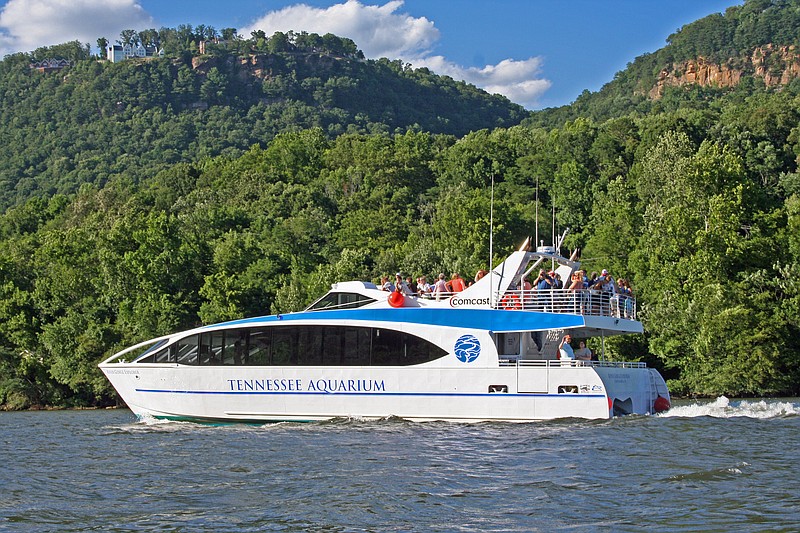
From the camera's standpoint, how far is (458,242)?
65.1 metres

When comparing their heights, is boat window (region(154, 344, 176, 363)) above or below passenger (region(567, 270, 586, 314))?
below

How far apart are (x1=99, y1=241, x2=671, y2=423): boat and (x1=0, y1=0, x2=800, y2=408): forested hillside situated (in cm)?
1979

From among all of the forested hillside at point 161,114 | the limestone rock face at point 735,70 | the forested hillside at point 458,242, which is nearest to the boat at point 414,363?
the forested hillside at point 458,242

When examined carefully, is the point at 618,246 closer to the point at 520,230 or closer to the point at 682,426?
the point at 520,230

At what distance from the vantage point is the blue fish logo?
2695 centimetres

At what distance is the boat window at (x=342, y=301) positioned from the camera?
28969 mm

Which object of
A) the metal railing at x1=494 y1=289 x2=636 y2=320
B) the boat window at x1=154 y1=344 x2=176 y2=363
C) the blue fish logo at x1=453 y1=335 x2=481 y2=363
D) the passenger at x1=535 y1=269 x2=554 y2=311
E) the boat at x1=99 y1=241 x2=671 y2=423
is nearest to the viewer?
the boat at x1=99 y1=241 x2=671 y2=423

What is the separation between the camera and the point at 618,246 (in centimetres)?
5781

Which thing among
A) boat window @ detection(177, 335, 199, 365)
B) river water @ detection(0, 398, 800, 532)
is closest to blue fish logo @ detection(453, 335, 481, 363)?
river water @ detection(0, 398, 800, 532)

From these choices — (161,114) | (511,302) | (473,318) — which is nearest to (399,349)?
(473,318)

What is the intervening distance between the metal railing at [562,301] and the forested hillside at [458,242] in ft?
65.3

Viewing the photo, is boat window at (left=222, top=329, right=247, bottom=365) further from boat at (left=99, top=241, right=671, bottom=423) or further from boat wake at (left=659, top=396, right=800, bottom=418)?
boat wake at (left=659, top=396, right=800, bottom=418)

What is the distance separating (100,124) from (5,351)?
382 feet

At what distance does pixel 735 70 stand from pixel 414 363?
170m
